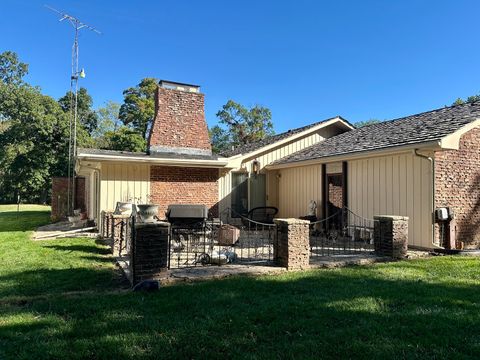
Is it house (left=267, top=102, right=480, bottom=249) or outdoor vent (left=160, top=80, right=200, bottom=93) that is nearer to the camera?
house (left=267, top=102, right=480, bottom=249)

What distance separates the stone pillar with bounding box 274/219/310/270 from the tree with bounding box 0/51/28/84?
43532 mm

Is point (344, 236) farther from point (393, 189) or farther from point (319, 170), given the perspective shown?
point (319, 170)

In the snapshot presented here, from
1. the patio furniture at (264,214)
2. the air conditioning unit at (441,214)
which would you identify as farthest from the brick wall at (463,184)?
the patio furniture at (264,214)

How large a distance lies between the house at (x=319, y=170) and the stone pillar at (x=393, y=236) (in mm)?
1380

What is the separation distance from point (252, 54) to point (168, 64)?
19.2 ft

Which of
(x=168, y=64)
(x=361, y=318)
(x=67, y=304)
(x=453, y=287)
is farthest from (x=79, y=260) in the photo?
(x=168, y=64)

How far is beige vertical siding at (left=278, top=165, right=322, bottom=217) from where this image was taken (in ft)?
40.2

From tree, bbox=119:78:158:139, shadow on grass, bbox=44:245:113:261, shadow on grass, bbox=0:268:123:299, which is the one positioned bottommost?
shadow on grass, bbox=0:268:123:299

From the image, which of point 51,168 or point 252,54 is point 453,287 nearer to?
point 252,54

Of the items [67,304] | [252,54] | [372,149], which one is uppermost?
[252,54]

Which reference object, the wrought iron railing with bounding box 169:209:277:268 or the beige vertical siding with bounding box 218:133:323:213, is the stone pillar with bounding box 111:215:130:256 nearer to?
the wrought iron railing with bounding box 169:209:277:268

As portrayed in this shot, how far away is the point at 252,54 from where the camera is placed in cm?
2383

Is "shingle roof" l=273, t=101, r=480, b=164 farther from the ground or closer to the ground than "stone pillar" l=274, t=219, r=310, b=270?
farther from the ground

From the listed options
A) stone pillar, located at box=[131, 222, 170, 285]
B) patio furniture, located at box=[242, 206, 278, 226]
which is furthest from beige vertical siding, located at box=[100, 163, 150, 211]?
stone pillar, located at box=[131, 222, 170, 285]
